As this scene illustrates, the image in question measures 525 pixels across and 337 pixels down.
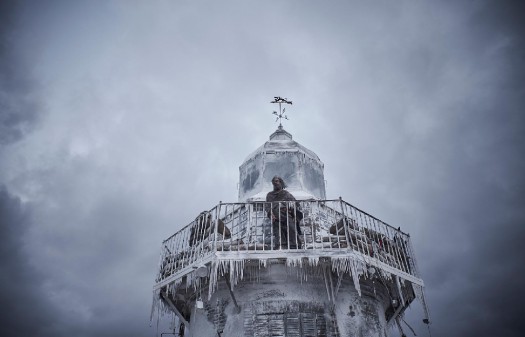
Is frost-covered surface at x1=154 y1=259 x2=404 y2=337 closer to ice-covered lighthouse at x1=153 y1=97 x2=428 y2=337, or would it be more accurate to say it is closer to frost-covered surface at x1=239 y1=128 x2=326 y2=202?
ice-covered lighthouse at x1=153 y1=97 x2=428 y2=337

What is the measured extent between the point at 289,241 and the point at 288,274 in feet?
→ 3.89

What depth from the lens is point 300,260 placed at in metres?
10.7

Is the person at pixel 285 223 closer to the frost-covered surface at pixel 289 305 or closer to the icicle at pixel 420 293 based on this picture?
the frost-covered surface at pixel 289 305

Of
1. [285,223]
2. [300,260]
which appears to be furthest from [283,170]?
[300,260]

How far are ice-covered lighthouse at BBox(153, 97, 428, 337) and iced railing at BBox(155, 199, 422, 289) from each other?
3 cm

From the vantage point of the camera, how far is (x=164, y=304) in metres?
13.5

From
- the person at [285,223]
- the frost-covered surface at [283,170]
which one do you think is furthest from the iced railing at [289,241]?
the frost-covered surface at [283,170]

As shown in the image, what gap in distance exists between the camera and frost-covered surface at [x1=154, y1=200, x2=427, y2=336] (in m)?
10.8

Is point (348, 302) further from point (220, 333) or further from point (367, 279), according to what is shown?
point (220, 333)

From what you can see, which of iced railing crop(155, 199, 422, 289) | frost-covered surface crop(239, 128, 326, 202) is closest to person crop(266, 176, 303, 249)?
iced railing crop(155, 199, 422, 289)

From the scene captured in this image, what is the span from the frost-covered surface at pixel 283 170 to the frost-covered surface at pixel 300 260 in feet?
8.41

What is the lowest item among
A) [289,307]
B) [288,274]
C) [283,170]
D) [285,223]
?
[289,307]

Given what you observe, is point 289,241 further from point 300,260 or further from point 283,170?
point 283,170

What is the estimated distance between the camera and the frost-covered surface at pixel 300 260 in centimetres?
1084
